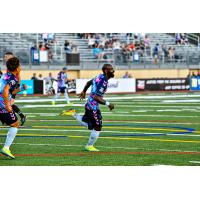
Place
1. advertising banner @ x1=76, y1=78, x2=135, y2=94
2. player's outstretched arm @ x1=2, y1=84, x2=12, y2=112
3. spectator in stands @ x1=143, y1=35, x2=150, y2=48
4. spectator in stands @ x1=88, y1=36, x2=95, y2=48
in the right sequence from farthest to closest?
spectator in stands @ x1=143, y1=35, x2=150, y2=48 < spectator in stands @ x1=88, y1=36, x2=95, y2=48 < advertising banner @ x1=76, y1=78, x2=135, y2=94 < player's outstretched arm @ x1=2, y1=84, x2=12, y2=112

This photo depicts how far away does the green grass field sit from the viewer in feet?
41.1

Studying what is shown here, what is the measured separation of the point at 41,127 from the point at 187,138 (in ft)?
14.9

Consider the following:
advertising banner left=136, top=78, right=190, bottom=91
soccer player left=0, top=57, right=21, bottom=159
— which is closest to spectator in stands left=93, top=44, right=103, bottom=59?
advertising banner left=136, top=78, right=190, bottom=91

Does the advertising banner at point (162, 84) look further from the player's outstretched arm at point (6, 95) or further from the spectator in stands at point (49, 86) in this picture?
the player's outstretched arm at point (6, 95)

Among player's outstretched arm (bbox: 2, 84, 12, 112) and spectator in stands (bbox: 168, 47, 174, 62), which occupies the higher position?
player's outstretched arm (bbox: 2, 84, 12, 112)

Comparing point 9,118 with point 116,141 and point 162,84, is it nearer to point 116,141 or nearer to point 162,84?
point 116,141

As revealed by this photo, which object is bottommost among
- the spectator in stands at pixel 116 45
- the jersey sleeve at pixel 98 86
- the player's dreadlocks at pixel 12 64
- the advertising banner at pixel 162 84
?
the advertising banner at pixel 162 84

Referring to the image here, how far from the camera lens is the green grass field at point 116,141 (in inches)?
493

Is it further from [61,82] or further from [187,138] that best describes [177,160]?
[61,82]

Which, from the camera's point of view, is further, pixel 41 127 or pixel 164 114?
pixel 164 114

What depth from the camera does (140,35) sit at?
48.3 meters

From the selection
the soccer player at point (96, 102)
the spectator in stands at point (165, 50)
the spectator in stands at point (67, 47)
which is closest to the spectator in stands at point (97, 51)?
the spectator in stands at point (67, 47)

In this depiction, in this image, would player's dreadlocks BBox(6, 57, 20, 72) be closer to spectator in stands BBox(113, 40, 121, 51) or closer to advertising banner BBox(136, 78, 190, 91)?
advertising banner BBox(136, 78, 190, 91)

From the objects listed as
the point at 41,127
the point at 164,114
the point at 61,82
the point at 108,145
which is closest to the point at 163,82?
the point at 61,82
